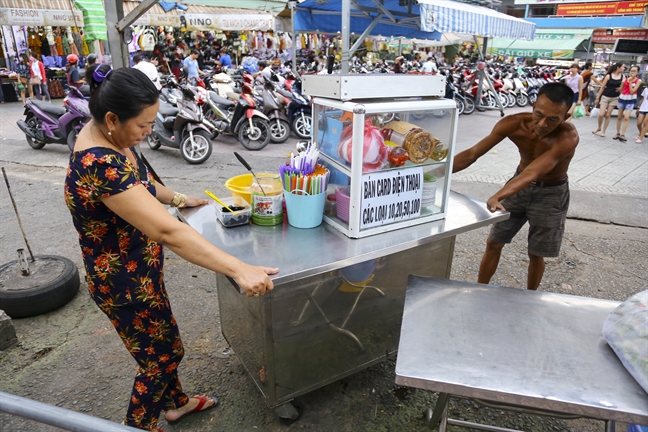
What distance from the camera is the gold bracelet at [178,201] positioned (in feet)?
6.66

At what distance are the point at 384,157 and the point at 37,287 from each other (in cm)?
234

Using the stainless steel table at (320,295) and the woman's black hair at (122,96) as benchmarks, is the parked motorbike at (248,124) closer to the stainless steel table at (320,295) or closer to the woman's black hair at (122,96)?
the stainless steel table at (320,295)

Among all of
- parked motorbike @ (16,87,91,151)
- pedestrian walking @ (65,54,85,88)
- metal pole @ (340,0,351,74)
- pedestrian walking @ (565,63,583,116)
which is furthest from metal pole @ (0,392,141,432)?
pedestrian walking @ (565,63,583,116)

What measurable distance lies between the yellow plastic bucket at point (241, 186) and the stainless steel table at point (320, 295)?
6.1 inches

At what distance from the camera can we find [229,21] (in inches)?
427

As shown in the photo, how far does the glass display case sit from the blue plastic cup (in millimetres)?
70

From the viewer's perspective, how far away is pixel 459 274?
3439mm

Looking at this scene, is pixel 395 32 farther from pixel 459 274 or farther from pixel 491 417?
pixel 491 417

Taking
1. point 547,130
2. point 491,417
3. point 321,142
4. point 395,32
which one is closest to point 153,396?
point 321,142

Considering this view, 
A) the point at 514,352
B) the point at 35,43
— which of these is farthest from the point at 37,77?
the point at 514,352

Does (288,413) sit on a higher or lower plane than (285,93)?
lower

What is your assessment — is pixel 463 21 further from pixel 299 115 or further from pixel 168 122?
pixel 168 122

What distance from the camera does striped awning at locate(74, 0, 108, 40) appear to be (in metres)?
5.94

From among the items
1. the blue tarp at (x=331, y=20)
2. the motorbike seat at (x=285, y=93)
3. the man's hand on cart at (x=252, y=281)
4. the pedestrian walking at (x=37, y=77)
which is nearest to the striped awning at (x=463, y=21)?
the blue tarp at (x=331, y=20)
